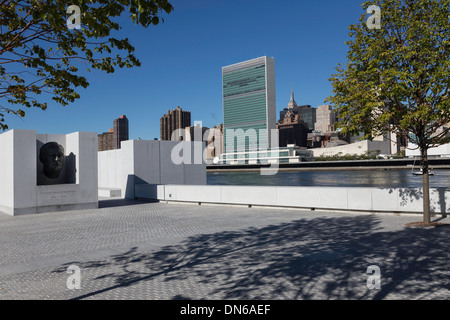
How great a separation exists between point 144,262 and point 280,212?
8.91 metres

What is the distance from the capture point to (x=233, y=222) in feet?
43.5

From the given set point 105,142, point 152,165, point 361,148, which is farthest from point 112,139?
point 152,165

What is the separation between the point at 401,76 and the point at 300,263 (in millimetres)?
6850

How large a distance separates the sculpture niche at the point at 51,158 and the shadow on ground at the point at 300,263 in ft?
37.5

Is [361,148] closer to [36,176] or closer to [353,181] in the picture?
[353,181]

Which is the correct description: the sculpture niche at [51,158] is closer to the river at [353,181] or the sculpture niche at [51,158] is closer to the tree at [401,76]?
the tree at [401,76]

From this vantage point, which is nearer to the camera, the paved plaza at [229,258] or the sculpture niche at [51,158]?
the paved plaza at [229,258]

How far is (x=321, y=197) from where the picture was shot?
608 inches

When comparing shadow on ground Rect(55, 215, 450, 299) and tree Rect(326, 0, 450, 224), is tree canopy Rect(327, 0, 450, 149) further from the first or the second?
shadow on ground Rect(55, 215, 450, 299)

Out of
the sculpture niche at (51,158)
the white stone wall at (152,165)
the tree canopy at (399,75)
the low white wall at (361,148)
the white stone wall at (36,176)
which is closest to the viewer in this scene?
the tree canopy at (399,75)

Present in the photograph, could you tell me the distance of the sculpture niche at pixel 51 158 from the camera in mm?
18344

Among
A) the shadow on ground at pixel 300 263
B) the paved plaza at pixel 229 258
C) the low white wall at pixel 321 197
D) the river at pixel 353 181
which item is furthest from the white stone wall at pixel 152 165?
the river at pixel 353 181

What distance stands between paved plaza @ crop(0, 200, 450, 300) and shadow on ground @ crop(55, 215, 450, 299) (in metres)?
0.02
